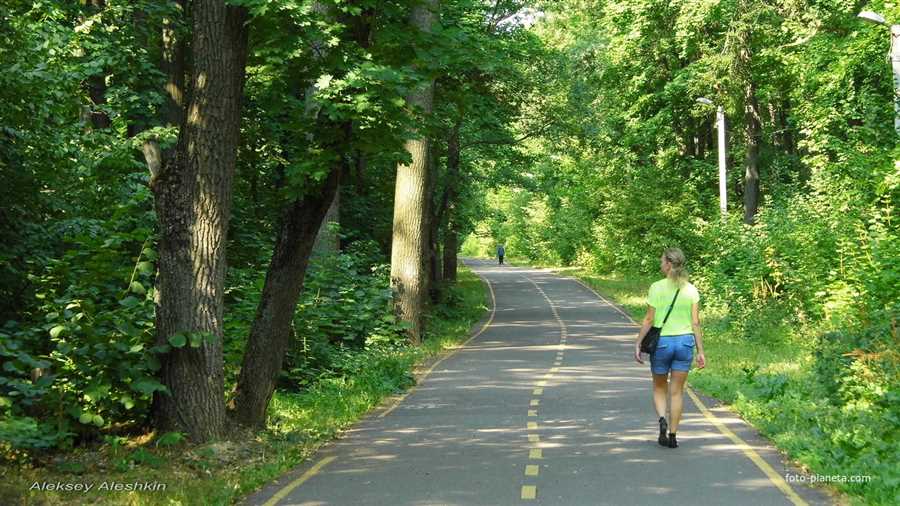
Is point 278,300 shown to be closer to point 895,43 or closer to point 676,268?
point 676,268

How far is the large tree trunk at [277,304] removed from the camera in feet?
37.3

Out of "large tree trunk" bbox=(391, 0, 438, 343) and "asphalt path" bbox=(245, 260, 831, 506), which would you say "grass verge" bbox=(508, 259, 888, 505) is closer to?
"asphalt path" bbox=(245, 260, 831, 506)

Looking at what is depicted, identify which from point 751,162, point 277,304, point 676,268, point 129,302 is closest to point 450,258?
point 751,162

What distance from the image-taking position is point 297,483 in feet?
29.5

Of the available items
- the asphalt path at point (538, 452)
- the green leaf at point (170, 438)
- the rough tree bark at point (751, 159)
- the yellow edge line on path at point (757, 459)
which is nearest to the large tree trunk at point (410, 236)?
the asphalt path at point (538, 452)

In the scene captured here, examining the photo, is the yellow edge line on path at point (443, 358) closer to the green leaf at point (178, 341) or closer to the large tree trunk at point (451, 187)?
the large tree trunk at point (451, 187)

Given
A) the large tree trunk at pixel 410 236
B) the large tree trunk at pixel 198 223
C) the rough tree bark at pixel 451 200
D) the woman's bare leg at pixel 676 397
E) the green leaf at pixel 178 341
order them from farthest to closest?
1. the rough tree bark at pixel 451 200
2. the large tree trunk at pixel 410 236
3. the woman's bare leg at pixel 676 397
4. the large tree trunk at pixel 198 223
5. the green leaf at pixel 178 341

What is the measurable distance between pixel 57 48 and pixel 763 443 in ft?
29.7

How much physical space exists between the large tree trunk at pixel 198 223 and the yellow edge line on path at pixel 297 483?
3.72ft

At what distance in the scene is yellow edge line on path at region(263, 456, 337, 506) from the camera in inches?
326

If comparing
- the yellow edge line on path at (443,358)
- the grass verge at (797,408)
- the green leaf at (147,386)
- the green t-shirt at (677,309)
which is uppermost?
the green t-shirt at (677,309)

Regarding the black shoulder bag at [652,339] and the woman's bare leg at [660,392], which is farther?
the woman's bare leg at [660,392]

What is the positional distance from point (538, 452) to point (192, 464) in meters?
3.37

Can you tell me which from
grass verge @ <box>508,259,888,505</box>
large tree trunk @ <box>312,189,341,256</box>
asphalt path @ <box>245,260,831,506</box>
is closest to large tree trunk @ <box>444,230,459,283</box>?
grass verge @ <box>508,259,888,505</box>
